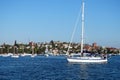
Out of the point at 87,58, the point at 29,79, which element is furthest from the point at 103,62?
the point at 29,79

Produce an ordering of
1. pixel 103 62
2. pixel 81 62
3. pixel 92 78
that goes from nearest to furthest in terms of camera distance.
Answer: pixel 92 78
pixel 81 62
pixel 103 62

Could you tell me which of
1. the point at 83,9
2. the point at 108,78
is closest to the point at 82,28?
the point at 83,9

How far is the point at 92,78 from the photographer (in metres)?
55.0

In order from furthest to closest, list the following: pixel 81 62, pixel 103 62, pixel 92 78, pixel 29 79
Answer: pixel 103 62 → pixel 81 62 → pixel 92 78 → pixel 29 79

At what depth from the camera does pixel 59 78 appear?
178 ft

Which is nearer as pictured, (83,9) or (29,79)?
(29,79)

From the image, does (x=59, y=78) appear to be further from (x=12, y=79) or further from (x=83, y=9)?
(x=83, y=9)

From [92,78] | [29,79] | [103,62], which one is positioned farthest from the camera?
[103,62]

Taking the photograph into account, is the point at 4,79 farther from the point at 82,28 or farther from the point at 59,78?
the point at 82,28

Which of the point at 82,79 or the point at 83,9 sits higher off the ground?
the point at 83,9

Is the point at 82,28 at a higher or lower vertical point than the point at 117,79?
higher

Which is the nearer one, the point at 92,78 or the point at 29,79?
the point at 29,79

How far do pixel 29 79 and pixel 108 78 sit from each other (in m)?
12.6

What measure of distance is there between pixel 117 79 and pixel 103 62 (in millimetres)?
52836
